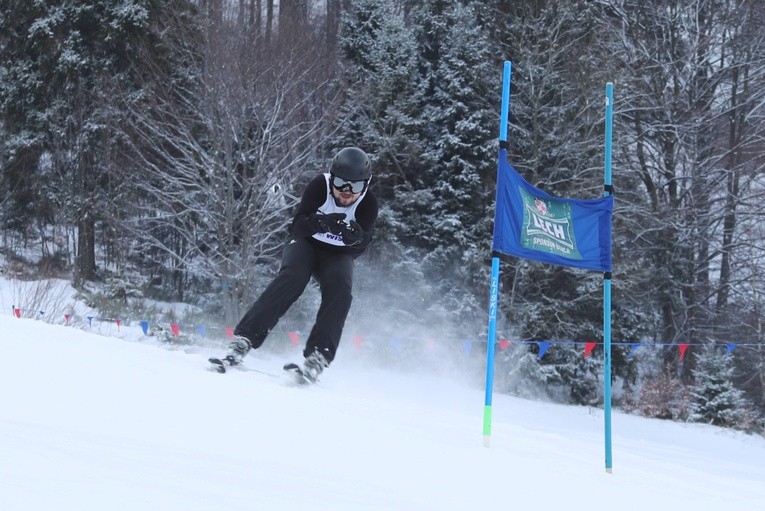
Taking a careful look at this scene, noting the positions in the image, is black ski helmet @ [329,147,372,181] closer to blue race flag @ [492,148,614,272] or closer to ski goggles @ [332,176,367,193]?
ski goggles @ [332,176,367,193]

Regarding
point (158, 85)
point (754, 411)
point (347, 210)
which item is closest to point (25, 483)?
point (347, 210)

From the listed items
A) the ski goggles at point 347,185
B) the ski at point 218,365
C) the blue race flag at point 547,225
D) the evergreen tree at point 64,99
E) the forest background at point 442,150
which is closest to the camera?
the ski at point 218,365

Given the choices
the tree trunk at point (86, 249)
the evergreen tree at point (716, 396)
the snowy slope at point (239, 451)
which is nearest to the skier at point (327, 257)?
the snowy slope at point (239, 451)

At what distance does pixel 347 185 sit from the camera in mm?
6020

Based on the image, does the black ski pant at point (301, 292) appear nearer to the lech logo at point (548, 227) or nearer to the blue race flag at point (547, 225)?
the blue race flag at point (547, 225)

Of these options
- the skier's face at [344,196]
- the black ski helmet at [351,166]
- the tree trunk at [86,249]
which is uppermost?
the tree trunk at [86,249]

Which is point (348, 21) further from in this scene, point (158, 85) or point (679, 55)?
point (679, 55)

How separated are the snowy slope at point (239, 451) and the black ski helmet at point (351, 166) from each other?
1.55m

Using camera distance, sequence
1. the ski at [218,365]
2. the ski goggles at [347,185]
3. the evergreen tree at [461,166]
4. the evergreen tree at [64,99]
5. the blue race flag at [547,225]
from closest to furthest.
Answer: the ski at [218,365] → the blue race flag at [547,225] → the ski goggles at [347,185] → the evergreen tree at [461,166] → the evergreen tree at [64,99]

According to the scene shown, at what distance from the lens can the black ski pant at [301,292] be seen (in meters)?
6.06

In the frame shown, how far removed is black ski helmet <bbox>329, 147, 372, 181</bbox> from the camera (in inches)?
232

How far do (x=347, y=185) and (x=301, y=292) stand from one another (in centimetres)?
87

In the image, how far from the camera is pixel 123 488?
2.34 meters

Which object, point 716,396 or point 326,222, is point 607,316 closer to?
point 326,222
